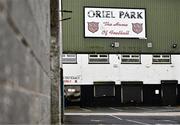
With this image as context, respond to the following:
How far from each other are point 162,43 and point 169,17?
2.85 m

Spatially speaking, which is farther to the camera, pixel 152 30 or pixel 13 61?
pixel 152 30

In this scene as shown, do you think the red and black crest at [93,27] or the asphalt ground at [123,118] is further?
the red and black crest at [93,27]

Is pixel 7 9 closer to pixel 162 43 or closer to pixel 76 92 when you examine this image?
pixel 76 92

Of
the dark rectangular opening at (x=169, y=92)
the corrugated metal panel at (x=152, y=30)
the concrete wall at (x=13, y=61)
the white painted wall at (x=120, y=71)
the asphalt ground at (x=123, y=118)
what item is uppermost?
the corrugated metal panel at (x=152, y=30)

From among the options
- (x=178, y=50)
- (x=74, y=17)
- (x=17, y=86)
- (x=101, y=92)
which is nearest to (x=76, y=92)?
(x=101, y=92)

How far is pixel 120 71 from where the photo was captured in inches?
2114

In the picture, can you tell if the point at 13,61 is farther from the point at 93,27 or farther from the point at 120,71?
the point at 93,27

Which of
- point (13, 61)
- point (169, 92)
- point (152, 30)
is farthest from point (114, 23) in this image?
point (13, 61)

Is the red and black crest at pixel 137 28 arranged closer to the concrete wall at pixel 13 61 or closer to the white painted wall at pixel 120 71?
the white painted wall at pixel 120 71

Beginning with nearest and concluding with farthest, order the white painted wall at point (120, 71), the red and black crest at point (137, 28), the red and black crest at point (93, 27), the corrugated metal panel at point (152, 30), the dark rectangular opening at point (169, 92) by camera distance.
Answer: the white painted wall at point (120, 71), the red and black crest at point (93, 27), the corrugated metal panel at point (152, 30), the dark rectangular opening at point (169, 92), the red and black crest at point (137, 28)

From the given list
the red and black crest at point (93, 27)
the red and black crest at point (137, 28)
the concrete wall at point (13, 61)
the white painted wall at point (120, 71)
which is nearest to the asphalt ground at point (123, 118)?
the white painted wall at point (120, 71)

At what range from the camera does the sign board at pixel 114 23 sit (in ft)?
177

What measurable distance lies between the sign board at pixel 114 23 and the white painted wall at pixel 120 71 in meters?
2.48

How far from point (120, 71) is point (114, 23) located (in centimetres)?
523
